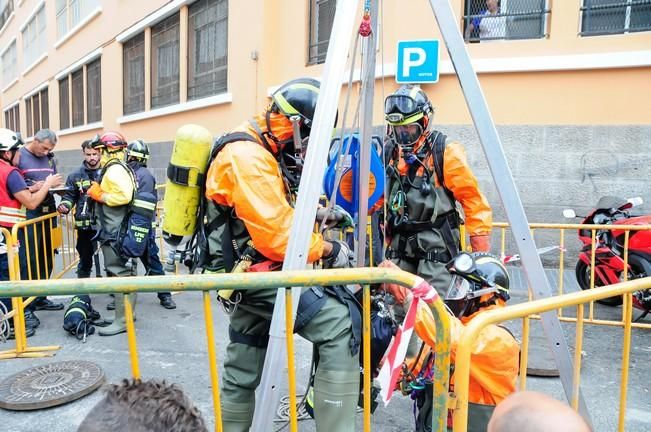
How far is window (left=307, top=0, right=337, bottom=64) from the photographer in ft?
26.2

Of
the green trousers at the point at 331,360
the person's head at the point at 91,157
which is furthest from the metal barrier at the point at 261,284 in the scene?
the person's head at the point at 91,157

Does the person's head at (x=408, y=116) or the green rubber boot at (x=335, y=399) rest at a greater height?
the person's head at (x=408, y=116)

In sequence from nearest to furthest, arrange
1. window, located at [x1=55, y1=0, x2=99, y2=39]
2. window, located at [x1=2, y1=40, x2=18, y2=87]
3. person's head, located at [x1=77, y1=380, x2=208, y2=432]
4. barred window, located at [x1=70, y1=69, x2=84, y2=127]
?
person's head, located at [x1=77, y1=380, x2=208, y2=432]
window, located at [x1=55, y1=0, x2=99, y2=39]
barred window, located at [x1=70, y1=69, x2=84, y2=127]
window, located at [x1=2, y1=40, x2=18, y2=87]

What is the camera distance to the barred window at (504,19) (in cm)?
624

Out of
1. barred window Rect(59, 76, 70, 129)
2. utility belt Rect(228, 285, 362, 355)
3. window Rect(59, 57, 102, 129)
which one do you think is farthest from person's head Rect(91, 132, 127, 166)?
barred window Rect(59, 76, 70, 129)

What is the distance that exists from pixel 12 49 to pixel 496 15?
28.5 meters

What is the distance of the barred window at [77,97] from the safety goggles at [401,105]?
53.4 ft

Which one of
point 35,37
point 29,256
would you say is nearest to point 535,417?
point 29,256

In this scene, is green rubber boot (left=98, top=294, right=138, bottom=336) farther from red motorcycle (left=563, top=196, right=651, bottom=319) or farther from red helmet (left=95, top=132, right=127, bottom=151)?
red motorcycle (left=563, top=196, right=651, bottom=319)

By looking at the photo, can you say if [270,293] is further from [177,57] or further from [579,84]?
[177,57]

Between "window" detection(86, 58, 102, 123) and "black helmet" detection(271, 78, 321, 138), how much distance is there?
15.1 m

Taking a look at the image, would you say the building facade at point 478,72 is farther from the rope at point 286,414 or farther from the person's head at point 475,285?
the rope at point 286,414

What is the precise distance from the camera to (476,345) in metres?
2.03

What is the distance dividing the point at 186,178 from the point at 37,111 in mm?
24143
